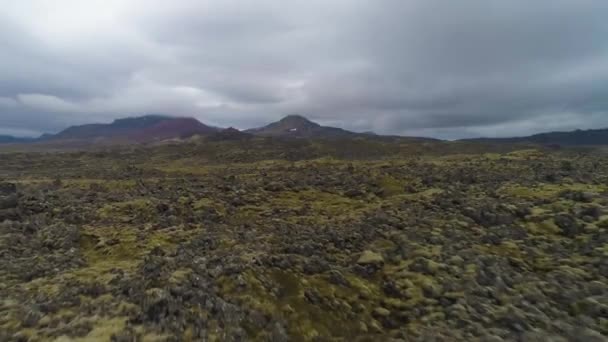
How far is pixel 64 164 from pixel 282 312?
11773 centimetres

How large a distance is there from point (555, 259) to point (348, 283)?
37.4ft

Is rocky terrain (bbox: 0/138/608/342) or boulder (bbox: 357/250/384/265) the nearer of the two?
rocky terrain (bbox: 0/138/608/342)

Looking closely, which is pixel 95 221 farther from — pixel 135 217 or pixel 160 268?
pixel 160 268

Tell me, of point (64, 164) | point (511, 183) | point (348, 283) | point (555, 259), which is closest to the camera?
point (348, 283)

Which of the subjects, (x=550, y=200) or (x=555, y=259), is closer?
(x=555, y=259)

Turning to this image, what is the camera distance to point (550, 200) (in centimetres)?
2834

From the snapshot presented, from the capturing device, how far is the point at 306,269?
1750 centimetres

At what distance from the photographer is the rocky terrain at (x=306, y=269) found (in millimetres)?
12508

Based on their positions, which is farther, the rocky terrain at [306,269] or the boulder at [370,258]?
the boulder at [370,258]

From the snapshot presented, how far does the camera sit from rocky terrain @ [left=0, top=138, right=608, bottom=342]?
1251 cm

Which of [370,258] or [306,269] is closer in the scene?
[306,269]

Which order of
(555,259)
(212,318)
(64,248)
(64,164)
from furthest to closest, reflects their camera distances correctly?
(64,164) < (64,248) < (555,259) < (212,318)

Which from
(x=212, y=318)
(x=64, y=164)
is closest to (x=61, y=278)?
(x=212, y=318)

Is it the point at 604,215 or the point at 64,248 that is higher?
the point at 604,215
